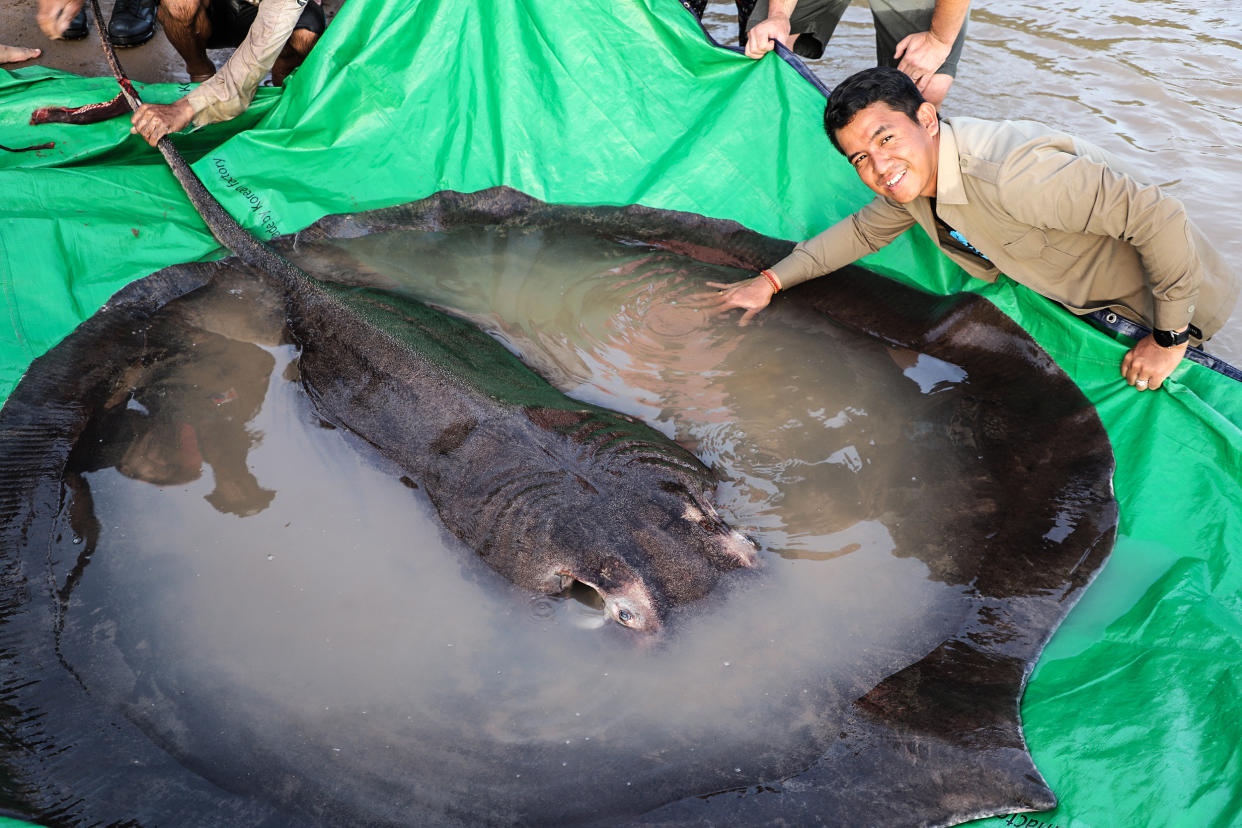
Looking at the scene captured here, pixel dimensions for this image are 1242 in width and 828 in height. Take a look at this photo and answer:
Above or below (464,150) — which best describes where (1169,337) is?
above

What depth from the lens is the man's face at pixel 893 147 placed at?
312 cm

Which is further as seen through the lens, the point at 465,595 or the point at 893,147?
the point at 893,147

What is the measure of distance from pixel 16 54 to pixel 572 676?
22.1ft

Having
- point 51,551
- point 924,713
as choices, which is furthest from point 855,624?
point 51,551

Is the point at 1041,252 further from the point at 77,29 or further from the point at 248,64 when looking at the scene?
the point at 77,29

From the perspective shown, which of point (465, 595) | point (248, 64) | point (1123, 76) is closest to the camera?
point (465, 595)

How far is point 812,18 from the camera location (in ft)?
19.0

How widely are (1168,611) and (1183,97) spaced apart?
6.02 meters

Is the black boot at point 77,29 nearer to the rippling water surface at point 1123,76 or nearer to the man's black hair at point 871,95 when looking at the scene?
the rippling water surface at point 1123,76

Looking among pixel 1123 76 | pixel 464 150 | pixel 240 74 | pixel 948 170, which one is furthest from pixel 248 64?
pixel 1123 76

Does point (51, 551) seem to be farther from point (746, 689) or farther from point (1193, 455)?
point (1193, 455)

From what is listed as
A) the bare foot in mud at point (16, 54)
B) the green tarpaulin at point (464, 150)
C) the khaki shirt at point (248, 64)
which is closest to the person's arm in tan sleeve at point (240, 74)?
the khaki shirt at point (248, 64)

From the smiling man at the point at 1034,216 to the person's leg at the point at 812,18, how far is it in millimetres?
2646

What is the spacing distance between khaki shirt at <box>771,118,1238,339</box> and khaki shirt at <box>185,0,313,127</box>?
9.90 ft
